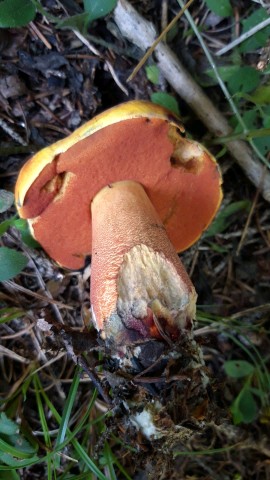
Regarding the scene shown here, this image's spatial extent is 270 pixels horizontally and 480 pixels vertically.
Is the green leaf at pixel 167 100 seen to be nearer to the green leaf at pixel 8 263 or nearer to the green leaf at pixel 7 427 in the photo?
the green leaf at pixel 8 263

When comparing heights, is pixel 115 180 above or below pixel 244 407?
above

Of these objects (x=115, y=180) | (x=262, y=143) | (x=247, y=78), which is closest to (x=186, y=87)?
(x=247, y=78)

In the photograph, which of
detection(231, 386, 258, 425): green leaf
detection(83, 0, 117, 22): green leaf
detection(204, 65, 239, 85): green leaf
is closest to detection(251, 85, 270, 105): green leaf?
detection(204, 65, 239, 85): green leaf

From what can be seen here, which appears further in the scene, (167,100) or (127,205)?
(167,100)

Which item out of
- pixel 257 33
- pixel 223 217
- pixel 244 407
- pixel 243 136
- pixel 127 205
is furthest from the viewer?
pixel 223 217

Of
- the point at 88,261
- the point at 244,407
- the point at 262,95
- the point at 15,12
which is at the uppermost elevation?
the point at 15,12

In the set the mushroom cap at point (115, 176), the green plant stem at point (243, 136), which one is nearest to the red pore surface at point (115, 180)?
the mushroom cap at point (115, 176)

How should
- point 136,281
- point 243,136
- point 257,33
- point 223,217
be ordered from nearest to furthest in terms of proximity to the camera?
point 136,281 → point 257,33 → point 243,136 → point 223,217

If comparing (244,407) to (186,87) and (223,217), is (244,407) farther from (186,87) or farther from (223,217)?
(186,87)
